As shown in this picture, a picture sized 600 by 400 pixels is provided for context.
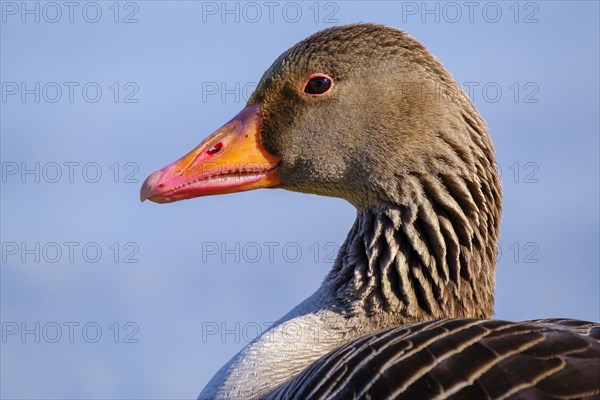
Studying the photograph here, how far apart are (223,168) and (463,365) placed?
101 inches

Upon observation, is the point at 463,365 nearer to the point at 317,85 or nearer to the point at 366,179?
the point at 366,179

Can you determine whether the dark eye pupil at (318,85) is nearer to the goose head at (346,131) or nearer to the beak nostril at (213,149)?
the goose head at (346,131)

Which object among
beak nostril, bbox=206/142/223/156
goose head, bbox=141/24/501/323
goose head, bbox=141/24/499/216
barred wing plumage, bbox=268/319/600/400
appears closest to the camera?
barred wing plumage, bbox=268/319/600/400

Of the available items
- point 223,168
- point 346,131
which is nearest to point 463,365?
point 346,131

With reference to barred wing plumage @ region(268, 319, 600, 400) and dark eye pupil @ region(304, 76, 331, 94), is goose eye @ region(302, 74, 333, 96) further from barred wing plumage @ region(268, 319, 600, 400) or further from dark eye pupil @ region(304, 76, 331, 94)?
barred wing plumage @ region(268, 319, 600, 400)

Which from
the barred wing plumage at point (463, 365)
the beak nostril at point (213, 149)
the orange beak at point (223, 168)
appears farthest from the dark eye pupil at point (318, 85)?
the barred wing plumage at point (463, 365)

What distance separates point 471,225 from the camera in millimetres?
6285

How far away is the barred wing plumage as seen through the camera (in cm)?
444

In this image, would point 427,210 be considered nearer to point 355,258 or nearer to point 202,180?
point 355,258

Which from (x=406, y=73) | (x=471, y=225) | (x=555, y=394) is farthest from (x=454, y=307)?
(x=555, y=394)

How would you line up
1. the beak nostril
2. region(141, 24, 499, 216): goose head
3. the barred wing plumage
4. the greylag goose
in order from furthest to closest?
1. the beak nostril
2. region(141, 24, 499, 216): goose head
3. the greylag goose
4. the barred wing plumage

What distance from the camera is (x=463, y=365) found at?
4648 mm

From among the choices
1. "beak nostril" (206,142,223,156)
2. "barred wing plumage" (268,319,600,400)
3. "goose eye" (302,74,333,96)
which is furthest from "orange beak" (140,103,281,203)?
"barred wing plumage" (268,319,600,400)

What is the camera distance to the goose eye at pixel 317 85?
6680mm
